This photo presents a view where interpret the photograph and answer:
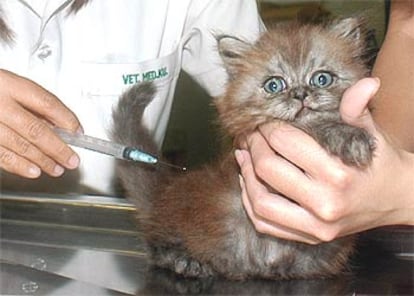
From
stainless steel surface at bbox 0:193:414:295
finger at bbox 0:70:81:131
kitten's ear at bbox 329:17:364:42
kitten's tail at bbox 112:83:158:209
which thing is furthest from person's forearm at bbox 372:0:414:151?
finger at bbox 0:70:81:131

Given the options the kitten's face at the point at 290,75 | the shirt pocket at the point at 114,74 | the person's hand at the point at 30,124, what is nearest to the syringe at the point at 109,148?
the person's hand at the point at 30,124

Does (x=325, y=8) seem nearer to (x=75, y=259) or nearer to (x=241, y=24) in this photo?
(x=241, y=24)

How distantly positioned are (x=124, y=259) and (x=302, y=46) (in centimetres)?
38

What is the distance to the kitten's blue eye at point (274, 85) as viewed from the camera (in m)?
0.97

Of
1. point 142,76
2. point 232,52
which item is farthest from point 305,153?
point 142,76

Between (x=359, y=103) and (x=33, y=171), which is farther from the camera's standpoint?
(x=33, y=171)

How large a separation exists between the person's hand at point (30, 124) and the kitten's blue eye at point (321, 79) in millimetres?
358

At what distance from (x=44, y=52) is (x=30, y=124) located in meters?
0.29

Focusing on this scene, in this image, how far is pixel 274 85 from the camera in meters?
0.98

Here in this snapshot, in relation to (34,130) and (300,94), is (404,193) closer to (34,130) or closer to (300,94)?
(300,94)

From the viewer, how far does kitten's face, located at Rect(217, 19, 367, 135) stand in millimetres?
932

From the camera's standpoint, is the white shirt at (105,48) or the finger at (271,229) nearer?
the finger at (271,229)

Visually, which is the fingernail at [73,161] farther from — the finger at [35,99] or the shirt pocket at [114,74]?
the shirt pocket at [114,74]

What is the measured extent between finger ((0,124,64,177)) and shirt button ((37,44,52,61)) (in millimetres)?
275
